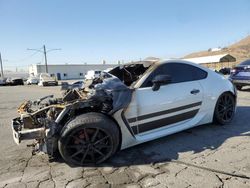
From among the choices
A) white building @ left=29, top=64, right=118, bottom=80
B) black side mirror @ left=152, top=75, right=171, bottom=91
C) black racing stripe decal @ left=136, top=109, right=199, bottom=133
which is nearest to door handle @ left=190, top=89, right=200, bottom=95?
black racing stripe decal @ left=136, top=109, right=199, bottom=133

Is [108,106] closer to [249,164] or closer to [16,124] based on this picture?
[16,124]

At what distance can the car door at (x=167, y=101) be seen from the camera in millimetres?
4086

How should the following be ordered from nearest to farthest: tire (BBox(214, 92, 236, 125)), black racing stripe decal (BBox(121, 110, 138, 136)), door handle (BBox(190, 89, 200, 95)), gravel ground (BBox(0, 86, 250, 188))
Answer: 1. gravel ground (BBox(0, 86, 250, 188))
2. black racing stripe decal (BBox(121, 110, 138, 136))
3. door handle (BBox(190, 89, 200, 95))
4. tire (BBox(214, 92, 236, 125))

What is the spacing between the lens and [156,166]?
11.9 ft

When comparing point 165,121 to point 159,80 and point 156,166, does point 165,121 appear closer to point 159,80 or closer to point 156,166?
point 159,80

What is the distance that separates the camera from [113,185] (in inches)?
124

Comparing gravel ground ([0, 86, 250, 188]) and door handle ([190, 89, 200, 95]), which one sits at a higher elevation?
door handle ([190, 89, 200, 95])

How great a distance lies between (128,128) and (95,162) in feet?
2.38

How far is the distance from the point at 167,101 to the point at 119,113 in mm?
951

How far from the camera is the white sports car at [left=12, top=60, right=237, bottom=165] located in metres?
3.68

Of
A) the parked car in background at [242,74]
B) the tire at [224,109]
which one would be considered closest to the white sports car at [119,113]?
the tire at [224,109]

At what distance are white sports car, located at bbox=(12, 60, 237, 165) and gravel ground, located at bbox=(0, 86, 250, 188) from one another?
0.77 feet

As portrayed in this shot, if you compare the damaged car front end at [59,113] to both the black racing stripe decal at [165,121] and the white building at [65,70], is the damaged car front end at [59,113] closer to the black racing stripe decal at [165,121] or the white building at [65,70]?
the black racing stripe decal at [165,121]

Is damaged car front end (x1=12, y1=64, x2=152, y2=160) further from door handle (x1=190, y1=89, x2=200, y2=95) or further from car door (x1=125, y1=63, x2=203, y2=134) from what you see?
door handle (x1=190, y1=89, x2=200, y2=95)
